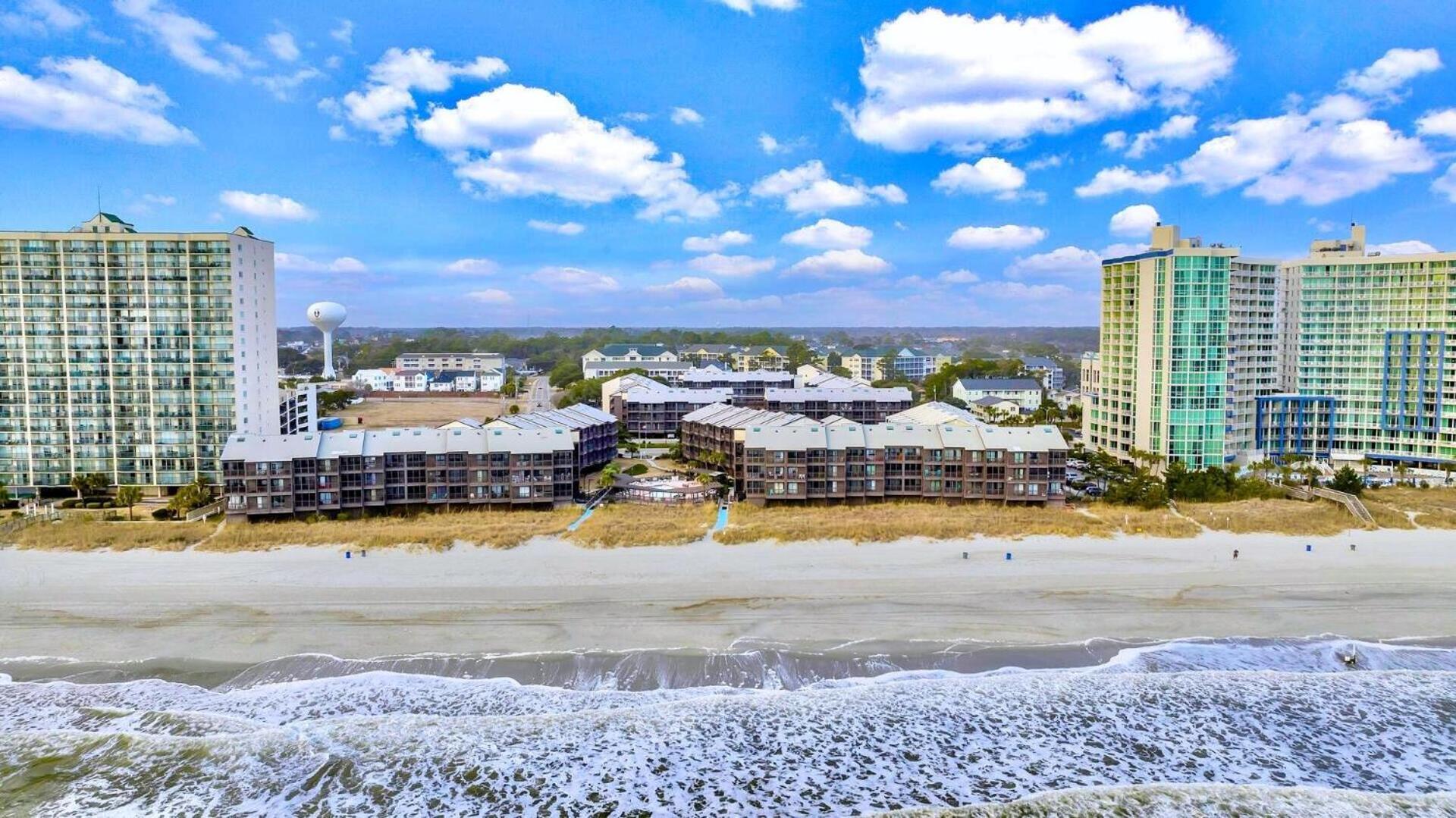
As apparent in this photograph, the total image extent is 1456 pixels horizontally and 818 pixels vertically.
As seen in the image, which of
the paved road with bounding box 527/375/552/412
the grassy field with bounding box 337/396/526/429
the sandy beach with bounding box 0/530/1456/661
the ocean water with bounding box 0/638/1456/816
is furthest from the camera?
the grassy field with bounding box 337/396/526/429

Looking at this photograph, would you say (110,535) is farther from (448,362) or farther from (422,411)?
(448,362)

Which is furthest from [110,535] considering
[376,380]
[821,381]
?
[376,380]

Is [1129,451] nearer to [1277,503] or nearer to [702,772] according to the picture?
[1277,503]

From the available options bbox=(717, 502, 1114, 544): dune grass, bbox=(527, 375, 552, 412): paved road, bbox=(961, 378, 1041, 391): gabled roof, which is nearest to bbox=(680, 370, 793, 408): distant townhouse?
bbox=(527, 375, 552, 412): paved road

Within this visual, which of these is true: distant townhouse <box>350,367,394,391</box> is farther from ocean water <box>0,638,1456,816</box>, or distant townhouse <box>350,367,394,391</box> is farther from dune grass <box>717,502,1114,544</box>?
ocean water <box>0,638,1456,816</box>

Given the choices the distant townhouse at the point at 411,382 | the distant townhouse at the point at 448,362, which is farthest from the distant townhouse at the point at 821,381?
the distant townhouse at the point at 448,362

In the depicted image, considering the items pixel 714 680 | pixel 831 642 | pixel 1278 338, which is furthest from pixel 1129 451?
pixel 714 680
